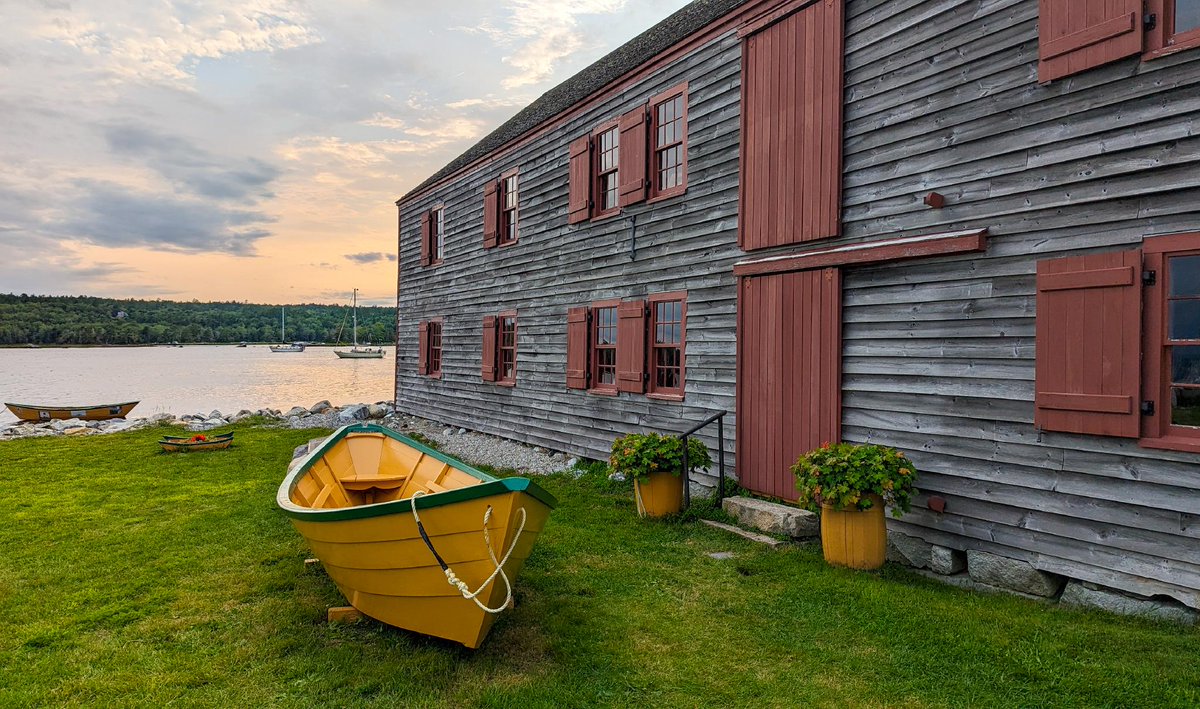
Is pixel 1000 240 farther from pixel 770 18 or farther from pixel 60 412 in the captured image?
pixel 60 412

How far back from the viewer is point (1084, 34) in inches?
201

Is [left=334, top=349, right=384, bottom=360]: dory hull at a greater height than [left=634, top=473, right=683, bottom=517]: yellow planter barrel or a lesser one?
greater

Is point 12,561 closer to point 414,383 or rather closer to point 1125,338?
point 1125,338

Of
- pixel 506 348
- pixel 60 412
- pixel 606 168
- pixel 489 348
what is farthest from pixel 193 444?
pixel 60 412

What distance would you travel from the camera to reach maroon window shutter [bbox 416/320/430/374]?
1802 centimetres

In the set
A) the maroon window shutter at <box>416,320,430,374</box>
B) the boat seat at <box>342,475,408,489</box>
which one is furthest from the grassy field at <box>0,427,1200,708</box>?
the maroon window shutter at <box>416,320,430,374</box>

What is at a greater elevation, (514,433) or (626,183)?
(626,183)

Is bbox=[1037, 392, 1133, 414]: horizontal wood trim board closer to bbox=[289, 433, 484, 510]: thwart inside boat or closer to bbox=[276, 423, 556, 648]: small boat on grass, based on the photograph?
bbox=[276, 423, 556, 648]: small boat on grass

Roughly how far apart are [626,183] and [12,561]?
8.75 meters

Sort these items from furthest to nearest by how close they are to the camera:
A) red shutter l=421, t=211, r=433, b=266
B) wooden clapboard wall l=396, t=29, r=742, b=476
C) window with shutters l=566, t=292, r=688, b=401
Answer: red shutter l=421, t=211, r=433, b=266
window with shutters l=566, t=292, r=688, b=401
wooden clapboard wall l=396, t=29, r=742, b=476

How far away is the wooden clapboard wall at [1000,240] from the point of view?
4.78 metres

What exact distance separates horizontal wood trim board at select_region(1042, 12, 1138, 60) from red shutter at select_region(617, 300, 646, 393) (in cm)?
575

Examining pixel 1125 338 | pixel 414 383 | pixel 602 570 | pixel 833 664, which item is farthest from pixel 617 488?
pixel 414 383

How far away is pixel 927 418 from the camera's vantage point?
6188mm
